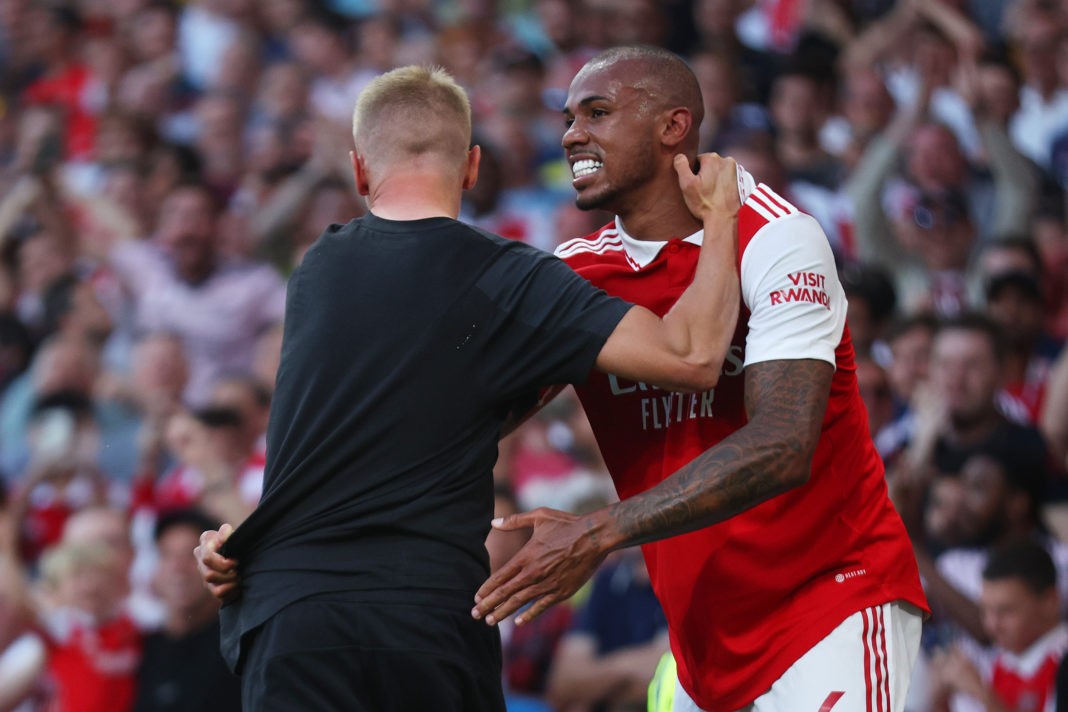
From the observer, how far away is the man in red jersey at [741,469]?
317 centimetres

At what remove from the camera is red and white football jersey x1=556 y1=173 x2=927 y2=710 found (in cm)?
340

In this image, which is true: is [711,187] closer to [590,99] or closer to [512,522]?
[590,99]

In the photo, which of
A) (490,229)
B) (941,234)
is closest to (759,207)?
(941,234)

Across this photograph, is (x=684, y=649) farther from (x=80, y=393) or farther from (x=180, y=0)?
(x=180, y=0)

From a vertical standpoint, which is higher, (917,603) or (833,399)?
(833,399)

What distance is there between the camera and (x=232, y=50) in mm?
9625

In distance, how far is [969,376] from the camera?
5902 mm

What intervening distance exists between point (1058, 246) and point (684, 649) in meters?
3.85

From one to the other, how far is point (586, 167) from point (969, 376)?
2789 millimetres

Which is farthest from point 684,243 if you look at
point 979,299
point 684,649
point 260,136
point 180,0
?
point 180,0

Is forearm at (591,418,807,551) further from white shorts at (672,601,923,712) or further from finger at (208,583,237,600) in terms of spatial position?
finger at (208,583,237,600)

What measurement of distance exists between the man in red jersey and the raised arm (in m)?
0.10

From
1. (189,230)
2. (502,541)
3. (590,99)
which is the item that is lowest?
(502,541)

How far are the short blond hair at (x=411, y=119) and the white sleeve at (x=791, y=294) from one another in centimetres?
75
